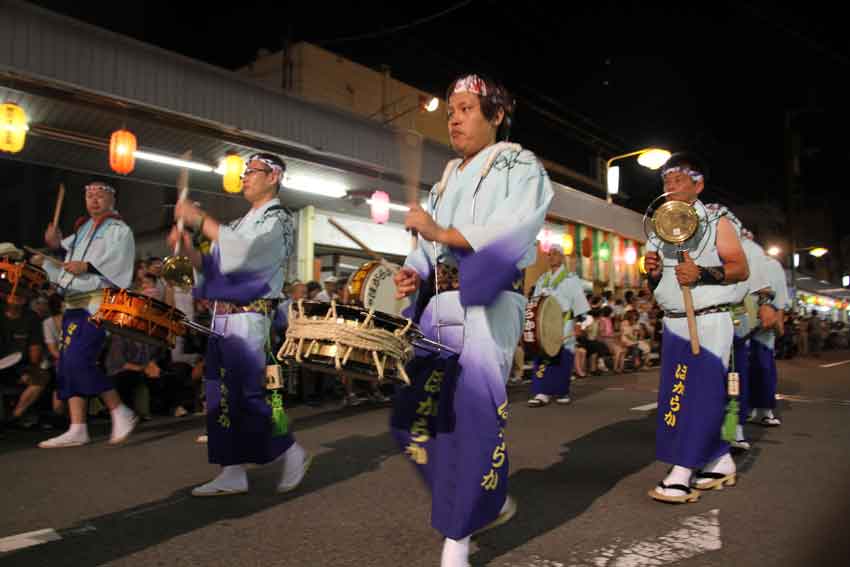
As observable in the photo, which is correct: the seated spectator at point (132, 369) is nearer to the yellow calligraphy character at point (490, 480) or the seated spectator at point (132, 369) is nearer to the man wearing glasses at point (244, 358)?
the man wearing glasses at point (244, 358)

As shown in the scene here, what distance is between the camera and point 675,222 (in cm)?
362

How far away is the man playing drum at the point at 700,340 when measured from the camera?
11.3 feet

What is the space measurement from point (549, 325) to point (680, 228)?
2.69 m

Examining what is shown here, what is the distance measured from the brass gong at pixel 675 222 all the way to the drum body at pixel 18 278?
14.8 ft

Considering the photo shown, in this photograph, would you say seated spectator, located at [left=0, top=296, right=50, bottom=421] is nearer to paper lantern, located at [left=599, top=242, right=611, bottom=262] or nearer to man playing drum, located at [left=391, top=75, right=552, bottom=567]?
man playing drum, located at [left=391, top=75, right=552, bottom=567]

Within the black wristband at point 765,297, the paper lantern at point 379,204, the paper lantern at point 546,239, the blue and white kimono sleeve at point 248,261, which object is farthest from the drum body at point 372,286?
the paper lantern at point 546,239

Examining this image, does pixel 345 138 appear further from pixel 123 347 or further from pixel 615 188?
pixel 615 188

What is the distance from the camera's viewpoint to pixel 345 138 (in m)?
10.9

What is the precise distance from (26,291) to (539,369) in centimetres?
523

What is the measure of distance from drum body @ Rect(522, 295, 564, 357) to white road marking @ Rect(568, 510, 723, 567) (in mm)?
3072

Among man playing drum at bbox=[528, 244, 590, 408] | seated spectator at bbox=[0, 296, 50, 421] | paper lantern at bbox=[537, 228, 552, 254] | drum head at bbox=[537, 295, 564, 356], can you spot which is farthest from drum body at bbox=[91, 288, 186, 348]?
paper lantern at bbox=[537, 228, 552, 254]

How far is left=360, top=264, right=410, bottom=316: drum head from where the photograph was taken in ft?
12.0

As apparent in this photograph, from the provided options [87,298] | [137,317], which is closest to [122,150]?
[87,298]

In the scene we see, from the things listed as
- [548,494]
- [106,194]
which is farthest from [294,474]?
[106,194]
